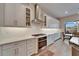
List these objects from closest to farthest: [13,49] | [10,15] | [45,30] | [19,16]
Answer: [13,49]
[10,15]
[19,16]
[45,30]

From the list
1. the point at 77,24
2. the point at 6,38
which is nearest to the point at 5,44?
the point at 6,38

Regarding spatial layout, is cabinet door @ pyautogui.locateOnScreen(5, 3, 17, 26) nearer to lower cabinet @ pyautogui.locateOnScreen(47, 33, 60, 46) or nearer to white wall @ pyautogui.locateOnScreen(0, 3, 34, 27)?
white wall @ pyautogui.locateOnScreen(0, 3, 34, 27)

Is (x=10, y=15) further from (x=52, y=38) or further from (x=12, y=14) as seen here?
(x=52, y=38)

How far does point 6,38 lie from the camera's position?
311 centimetres

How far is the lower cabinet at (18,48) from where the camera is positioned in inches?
103

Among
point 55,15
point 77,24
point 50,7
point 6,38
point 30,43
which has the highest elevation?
point 50,7

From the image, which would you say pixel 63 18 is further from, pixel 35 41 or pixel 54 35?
pixel 35 41

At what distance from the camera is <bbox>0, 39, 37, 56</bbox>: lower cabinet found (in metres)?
2.60

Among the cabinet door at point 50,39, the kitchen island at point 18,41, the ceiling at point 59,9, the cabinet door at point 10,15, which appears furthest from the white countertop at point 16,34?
the ceiling at point 59,9

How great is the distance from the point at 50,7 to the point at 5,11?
3.87 ft

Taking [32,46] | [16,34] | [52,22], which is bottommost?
[32,46]

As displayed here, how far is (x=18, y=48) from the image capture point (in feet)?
10.2

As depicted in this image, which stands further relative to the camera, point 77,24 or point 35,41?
point 35,41

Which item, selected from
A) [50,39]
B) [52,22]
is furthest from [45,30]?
[52,22]
